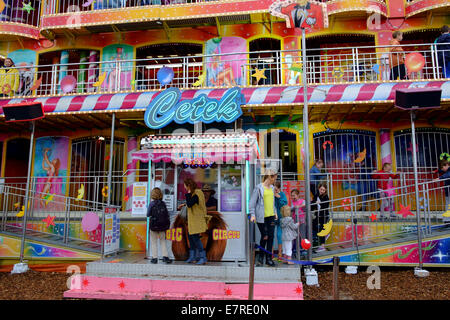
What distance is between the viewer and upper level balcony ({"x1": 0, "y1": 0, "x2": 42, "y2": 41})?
13164 millimetres

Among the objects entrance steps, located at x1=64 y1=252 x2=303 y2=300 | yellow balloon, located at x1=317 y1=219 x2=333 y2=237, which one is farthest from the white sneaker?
entrance steps, located at x1=64 y1=252 x2=303 y2=300

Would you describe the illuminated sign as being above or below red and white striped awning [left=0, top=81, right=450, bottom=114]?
below

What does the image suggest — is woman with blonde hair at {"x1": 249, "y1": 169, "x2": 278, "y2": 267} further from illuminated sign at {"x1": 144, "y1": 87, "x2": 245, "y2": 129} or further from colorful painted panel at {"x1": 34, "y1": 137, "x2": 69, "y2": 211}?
colorful painted panel at {"x1": 34, "y1": 137, "x2": 69, "y2": 211}

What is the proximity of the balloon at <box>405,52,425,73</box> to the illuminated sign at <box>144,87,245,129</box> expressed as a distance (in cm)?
491

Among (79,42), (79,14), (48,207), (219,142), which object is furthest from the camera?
(79,42)

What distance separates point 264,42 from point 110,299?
35.7 feet

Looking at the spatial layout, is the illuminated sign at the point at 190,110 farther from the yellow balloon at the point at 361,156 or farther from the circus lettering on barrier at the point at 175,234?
the yellow balloon at the point at 361,156

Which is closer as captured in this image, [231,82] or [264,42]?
[231,82]

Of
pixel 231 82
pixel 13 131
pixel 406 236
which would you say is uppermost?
pixel 231 82

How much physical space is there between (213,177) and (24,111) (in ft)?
19.7

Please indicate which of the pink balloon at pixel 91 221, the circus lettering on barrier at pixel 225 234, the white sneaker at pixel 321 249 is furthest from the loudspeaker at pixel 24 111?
the white sneaker at pixel 321 249

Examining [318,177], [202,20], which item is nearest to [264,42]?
[202,20]

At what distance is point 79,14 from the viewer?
1263 centimetres

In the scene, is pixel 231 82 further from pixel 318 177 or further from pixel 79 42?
pixel 79 42
